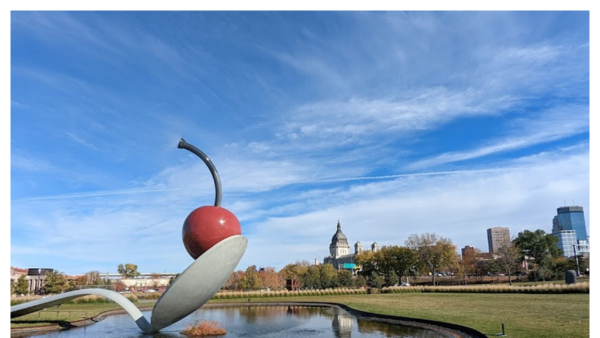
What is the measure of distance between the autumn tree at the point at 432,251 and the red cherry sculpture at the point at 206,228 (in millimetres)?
44218

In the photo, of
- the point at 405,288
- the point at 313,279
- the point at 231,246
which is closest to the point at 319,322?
the point at 231,246

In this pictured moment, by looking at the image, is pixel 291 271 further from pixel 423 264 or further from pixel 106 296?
pixel 106 296

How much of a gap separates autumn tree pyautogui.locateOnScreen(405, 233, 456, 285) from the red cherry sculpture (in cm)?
4422

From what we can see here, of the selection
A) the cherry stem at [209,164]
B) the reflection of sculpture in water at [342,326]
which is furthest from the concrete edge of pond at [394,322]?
the cherry stem at [209,164]

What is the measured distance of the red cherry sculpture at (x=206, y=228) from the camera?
13430mm

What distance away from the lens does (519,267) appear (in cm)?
6194

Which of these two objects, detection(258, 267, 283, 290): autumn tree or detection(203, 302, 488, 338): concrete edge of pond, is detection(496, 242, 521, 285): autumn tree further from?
detection(203, 302, 488, 338): concrete edge of pond

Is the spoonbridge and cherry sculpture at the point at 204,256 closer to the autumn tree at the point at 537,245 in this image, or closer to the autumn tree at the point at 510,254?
the autumn tree at the point at 510,254

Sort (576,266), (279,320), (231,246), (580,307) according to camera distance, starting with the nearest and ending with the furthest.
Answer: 1. (231,246)
2. (580,307)
3. (279,320)
4. (576,266)

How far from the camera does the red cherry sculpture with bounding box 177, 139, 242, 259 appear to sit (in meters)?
13.4
